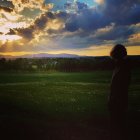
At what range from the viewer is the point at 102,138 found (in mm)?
7953

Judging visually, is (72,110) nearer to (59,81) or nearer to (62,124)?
(62,124)

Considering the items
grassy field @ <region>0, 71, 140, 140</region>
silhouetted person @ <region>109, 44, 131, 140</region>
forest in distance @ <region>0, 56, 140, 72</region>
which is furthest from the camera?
forest in distance @ <region>0, 56, 140, 72</region>

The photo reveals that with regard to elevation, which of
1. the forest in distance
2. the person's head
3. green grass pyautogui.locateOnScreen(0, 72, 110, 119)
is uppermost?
the person's head

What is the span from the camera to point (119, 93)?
5.59 meters

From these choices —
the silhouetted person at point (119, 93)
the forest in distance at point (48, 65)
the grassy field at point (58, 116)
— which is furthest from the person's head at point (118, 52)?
the forest in distance at point (48, 65)

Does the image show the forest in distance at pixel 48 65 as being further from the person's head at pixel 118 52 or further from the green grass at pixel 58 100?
the person's head at pixel 118 52

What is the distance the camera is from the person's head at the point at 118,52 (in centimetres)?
561

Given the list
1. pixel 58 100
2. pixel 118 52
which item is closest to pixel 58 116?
pixel 58 100

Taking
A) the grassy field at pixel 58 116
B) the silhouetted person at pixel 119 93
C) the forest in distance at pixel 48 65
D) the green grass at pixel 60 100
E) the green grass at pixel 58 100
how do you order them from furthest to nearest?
1. the forest in distance at pixel 48 65
2. the green grass at pixel 58 100
3. the green grass at pixel 60 100
4. the grassy field at pixel 58 116
5. the silhouetted person at pixel 119 93

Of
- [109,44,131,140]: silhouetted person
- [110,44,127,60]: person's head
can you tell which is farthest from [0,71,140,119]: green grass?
[110,44,127,60]: person's head

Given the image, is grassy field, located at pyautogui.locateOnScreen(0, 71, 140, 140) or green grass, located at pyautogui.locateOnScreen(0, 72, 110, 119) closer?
grassy field, located at pyautogui.locateOnScreen(0, 71, 140, 140)

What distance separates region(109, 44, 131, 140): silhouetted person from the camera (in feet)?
18.3

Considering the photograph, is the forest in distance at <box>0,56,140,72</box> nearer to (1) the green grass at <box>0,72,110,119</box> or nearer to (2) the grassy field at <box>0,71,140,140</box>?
(1) the green grass at <box>0,72,110,119</box>

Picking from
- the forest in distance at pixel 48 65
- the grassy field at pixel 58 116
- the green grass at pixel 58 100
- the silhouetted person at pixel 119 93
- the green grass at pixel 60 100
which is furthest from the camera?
the forest in distance at pixel 48 65
